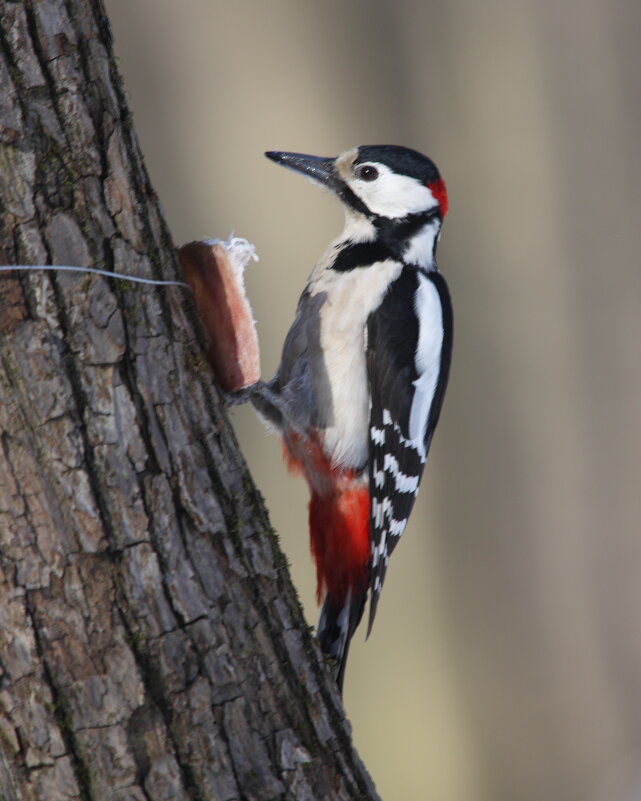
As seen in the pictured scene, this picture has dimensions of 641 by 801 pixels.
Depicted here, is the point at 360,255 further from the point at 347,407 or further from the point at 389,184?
the point at 347,407

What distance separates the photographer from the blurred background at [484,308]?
3670 millimetres

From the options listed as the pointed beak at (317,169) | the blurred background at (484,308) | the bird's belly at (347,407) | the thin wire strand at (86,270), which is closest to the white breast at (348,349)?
the bird's belly at (347,407)

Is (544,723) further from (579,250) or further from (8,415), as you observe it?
(8,415)

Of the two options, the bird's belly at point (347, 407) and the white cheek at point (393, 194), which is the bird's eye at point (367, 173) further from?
the bird's belly at point (347, 407)

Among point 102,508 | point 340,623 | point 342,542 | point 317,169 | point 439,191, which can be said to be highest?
point 317,169

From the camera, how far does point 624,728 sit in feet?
12.8

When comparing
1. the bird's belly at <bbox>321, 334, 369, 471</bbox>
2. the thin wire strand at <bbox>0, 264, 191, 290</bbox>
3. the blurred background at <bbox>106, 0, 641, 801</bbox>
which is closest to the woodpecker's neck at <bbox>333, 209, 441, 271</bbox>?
the bird's belly at <bbox>321, 334, 369, 471</bbox>

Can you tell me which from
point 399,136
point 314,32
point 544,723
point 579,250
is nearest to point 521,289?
point 579,250

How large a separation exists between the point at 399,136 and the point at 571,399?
4.07 ft

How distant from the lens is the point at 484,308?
3709 mm

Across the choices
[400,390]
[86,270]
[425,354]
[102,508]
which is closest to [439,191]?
[425,354]

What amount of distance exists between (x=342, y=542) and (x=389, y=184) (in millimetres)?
889

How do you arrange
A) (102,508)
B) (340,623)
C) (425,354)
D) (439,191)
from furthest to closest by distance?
(439,191) → (425,354) → (340,623) → (102,508)

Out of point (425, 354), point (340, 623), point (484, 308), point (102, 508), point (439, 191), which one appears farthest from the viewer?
point (484, 308)
